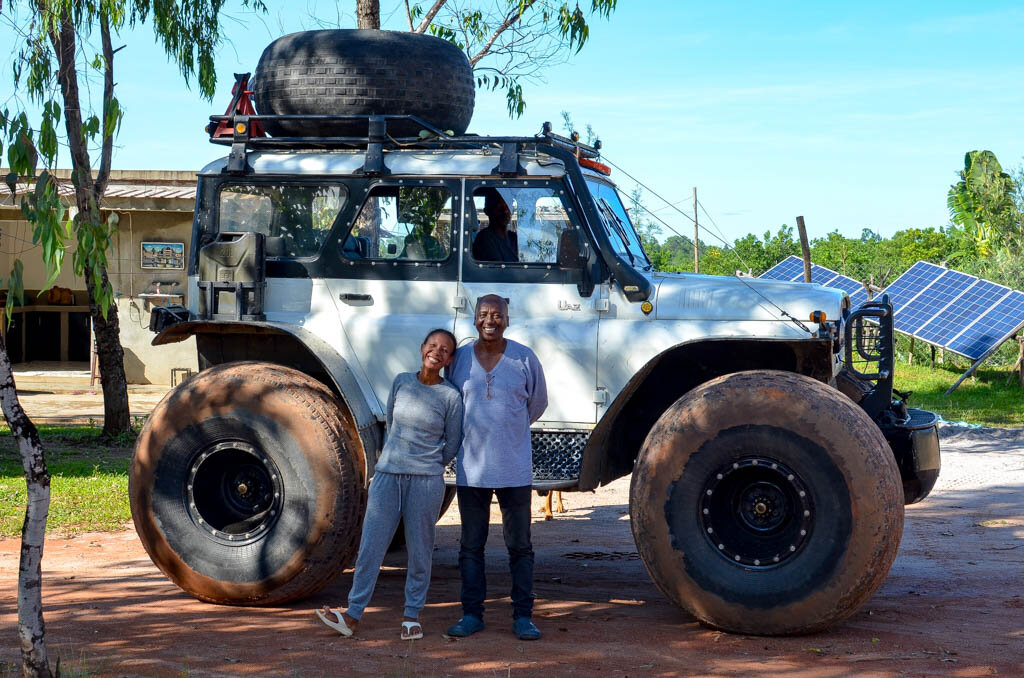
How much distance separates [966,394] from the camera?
63.4ft

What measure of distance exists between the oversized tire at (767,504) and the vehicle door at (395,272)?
1.52 metres

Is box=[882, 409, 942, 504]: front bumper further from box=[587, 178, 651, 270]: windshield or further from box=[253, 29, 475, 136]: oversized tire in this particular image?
box=[253, 29, 475, 136]: oversized tire

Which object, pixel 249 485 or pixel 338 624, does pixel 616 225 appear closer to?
pixel 249 485

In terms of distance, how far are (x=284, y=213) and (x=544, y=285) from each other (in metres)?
1.67

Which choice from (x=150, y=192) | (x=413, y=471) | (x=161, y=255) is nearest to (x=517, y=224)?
(x=413, y=471)

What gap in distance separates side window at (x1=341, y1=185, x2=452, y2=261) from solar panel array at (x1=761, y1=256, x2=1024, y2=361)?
489 inches

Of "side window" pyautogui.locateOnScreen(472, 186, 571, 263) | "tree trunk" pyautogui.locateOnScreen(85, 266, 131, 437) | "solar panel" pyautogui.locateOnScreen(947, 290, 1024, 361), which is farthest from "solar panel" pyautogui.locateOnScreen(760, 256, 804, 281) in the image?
"side window" pyautogui.locateOnScreen(472, 186, 571, 263)

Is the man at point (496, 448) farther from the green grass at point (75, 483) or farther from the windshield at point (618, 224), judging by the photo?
the green grass at point (75, 483)

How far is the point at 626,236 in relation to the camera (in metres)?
7.08

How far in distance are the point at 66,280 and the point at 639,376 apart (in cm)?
1785

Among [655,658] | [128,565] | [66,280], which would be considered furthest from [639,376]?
[66,280]

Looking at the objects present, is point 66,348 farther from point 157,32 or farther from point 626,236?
point 626,236

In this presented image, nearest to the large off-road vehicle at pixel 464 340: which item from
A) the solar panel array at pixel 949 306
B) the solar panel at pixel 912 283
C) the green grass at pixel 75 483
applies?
the green grass at pixel 75 483

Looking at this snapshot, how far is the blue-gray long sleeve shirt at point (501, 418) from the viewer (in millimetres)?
5910
